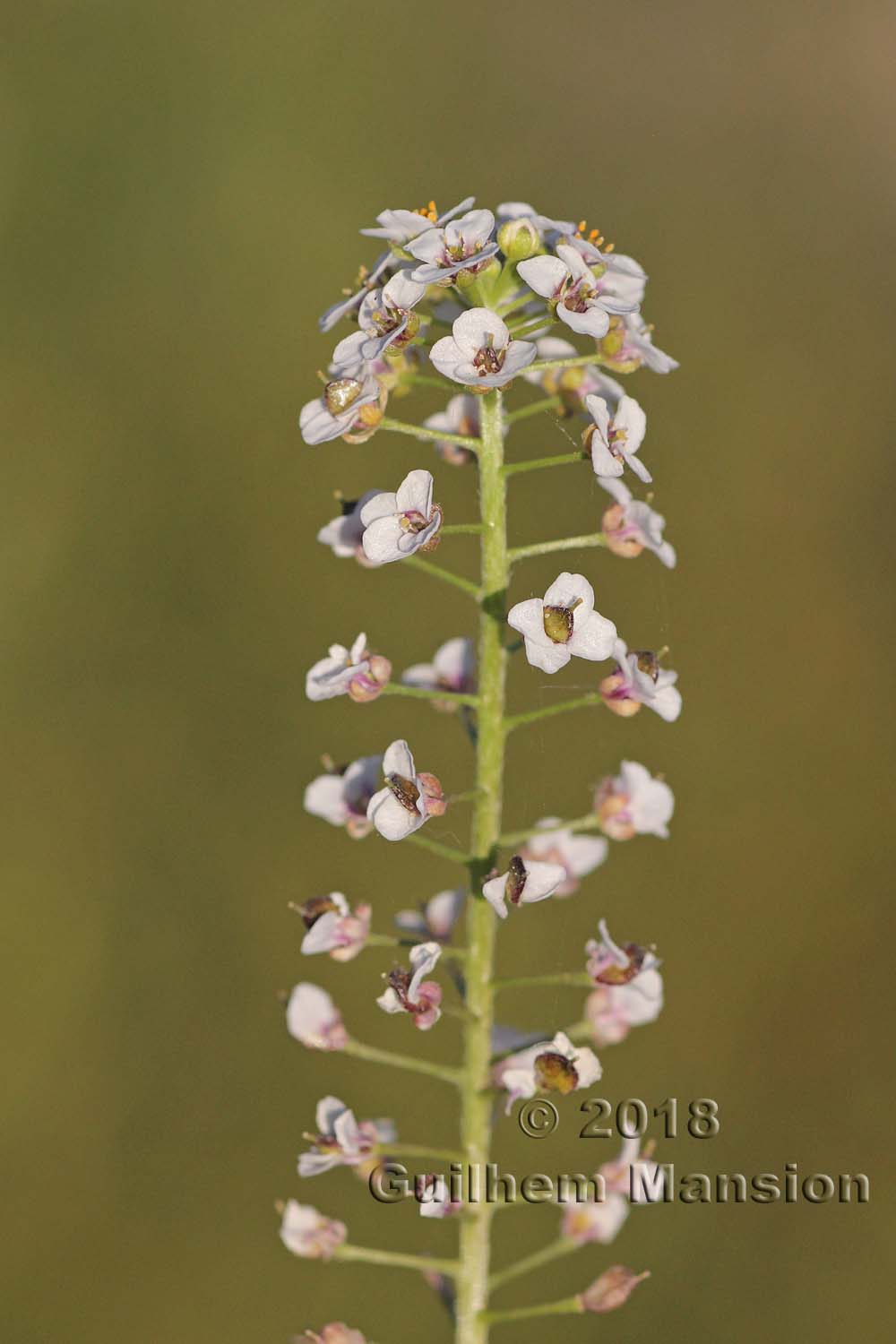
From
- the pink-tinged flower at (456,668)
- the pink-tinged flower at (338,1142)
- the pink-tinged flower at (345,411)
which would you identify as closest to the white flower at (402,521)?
the pink-tinged flower at (345,411)

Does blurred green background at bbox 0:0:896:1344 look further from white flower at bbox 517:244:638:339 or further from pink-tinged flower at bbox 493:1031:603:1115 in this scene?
white flower at bbox 517:244:638:339

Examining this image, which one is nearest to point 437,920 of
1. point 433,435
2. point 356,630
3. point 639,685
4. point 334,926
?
point 334,926

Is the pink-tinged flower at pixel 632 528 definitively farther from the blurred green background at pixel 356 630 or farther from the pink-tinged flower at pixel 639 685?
the blurred green background at pixel 356 630

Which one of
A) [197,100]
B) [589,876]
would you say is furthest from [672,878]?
[197,100]

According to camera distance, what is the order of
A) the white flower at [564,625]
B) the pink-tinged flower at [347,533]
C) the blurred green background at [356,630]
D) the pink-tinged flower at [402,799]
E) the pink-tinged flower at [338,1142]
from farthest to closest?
the blurred green background at [356,630], the pink-tinged flower at [347,533], the pink-tinged flower at [338,1142], the pink-tinged flower at [402,799], the white flower at [564,625]

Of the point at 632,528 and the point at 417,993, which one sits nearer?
the point at 417,993

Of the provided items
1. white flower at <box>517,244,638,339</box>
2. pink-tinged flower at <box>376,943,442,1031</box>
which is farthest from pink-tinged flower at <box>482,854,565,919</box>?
white flower at <box>517,244,638,339</box>

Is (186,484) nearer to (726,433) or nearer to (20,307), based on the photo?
(20,307)

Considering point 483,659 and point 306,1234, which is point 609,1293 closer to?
point 306,1234
